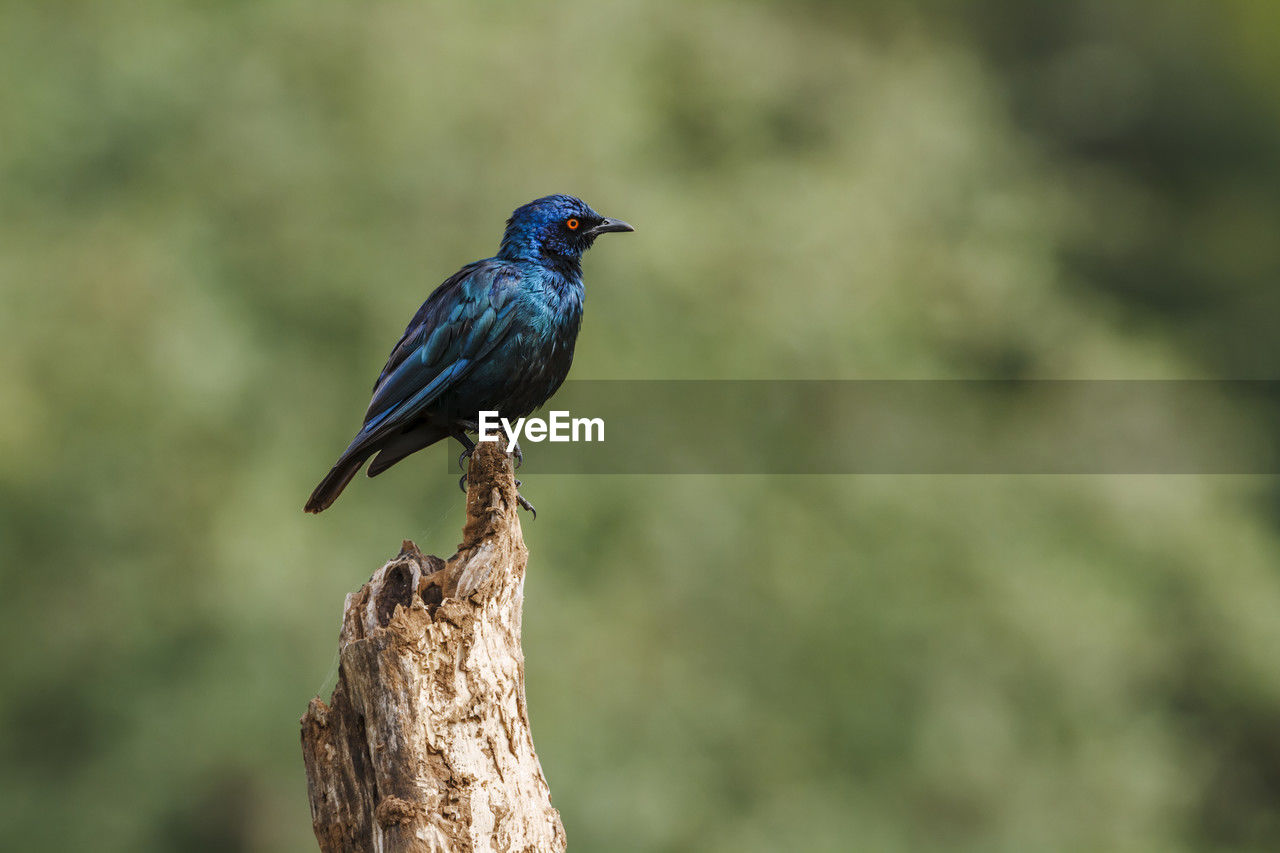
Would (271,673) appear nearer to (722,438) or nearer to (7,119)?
(722,438)

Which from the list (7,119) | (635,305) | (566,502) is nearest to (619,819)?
(566,502)

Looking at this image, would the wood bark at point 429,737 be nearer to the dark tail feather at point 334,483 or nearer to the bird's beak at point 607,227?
the dark tail feather at point 334,483

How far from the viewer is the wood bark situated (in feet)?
11.5

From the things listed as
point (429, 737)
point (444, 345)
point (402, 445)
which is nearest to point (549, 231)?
point (444, 345)

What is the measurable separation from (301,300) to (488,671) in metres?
7.23

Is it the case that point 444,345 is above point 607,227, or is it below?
below

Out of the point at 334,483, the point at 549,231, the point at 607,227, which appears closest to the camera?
the point at 334,483

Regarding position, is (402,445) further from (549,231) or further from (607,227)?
(607,227)

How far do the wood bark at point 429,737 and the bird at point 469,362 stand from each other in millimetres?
720

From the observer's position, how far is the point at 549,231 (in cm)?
488

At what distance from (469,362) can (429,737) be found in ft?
4.53

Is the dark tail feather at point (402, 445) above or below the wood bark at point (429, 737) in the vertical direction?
above

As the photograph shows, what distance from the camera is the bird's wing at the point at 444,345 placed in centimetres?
438

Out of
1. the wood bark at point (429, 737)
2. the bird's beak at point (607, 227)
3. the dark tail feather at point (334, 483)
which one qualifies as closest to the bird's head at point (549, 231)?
the bird's beak at point (607, 227)
